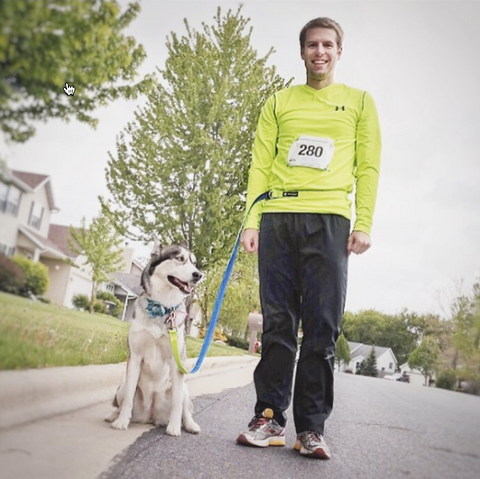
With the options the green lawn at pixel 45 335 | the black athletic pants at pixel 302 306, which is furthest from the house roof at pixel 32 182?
the black athletic pants at pixel 302 306

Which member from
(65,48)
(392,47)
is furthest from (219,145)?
(65,48)

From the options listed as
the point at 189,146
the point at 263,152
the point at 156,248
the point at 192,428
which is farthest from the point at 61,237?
the point at 192,428

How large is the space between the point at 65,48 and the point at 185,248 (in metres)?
1.31

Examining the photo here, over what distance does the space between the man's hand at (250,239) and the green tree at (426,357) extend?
2.83ft

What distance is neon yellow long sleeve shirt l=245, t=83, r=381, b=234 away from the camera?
2215 millimetres

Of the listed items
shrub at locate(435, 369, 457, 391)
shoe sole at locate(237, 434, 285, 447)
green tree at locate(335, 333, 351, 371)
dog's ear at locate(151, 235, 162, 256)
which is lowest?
shoe sole at locate(237, 434, 285, 447)

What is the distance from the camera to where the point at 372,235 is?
84.9 inches

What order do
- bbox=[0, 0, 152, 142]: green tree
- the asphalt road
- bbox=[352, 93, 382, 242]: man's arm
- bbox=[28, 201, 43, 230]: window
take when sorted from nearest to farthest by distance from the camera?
bbox=[0, 0, 152, 142]: green tree
bbox=[28, 201, 43, 230]: window
the asphalt road
bbox=[352, 93, 382, 242]: man's arm

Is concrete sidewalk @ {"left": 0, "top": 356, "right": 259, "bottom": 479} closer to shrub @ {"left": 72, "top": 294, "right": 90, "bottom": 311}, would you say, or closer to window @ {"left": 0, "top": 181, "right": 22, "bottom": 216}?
shrub @ {"left": 72, "top": 294, "right": 90, "bottom": 311}

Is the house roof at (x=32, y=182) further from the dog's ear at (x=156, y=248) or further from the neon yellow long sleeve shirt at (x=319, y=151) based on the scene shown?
the neon yellow long sleeve shirt at (x=319, y=151)

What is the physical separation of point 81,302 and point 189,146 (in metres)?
0.81

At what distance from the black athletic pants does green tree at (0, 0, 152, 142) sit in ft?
3.99

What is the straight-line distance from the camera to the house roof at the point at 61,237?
47.5 inches

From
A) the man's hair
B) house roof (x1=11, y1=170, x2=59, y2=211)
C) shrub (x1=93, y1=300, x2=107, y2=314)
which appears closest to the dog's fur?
shrub (x1=93, y1=300, x2=107, y2=314)
